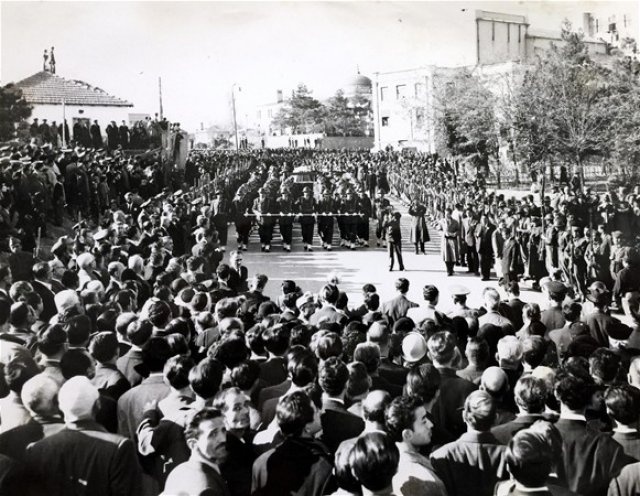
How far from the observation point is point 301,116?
17469 millimetres

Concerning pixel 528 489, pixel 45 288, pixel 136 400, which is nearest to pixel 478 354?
pixel 528 489

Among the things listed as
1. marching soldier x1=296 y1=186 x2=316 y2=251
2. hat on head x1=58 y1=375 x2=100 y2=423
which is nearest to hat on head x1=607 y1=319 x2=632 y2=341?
hat on head x1=58 y1=375 x2=100 y2=423

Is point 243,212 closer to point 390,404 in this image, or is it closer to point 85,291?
point 85,291

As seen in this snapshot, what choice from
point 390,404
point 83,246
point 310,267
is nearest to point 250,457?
point 390,404

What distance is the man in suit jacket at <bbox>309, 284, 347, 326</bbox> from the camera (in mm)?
5202

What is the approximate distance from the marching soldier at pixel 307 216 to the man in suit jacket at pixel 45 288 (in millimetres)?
5686

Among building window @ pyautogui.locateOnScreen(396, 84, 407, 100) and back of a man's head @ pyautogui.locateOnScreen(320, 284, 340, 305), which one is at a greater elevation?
building window @ pyautogui.locateOnScreen(396, 84, 407, 100)

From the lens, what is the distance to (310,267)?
10.3m

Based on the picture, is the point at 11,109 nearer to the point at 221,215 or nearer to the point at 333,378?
the point at 221,215

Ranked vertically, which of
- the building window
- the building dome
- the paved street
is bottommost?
the paved street

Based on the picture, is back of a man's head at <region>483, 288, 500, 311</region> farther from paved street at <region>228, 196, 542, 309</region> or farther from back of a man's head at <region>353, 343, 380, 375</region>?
paved street at <region>228, 196, 542, 309</region>

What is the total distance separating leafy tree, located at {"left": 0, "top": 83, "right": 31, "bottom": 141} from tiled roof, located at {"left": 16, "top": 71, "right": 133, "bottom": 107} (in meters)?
0.12

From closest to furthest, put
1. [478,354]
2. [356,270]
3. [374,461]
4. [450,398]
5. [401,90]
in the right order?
[374,461], [450,398], [478,354], [356,270], [401,90]

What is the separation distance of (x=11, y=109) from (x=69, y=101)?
162 cm
